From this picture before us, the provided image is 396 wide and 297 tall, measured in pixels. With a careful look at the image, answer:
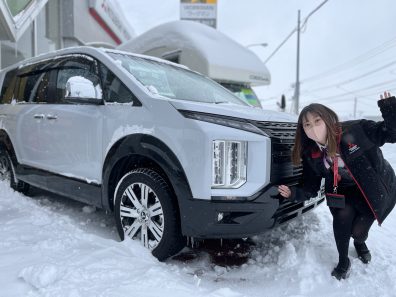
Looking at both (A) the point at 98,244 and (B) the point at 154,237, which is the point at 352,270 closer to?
(B) the point at 154,237

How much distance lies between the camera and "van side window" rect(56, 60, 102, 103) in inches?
126

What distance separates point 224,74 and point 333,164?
5386 mm

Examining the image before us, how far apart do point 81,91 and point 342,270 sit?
245 centimetres

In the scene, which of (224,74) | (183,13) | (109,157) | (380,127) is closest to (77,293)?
(109,157)

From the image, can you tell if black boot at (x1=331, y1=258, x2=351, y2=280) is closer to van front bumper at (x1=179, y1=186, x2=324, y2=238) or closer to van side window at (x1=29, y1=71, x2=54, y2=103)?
van front bumper at (x1=179, y1=186, x2=324, y2=238)

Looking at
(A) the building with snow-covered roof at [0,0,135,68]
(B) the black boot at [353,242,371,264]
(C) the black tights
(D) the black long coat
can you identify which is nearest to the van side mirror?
(D) the black long coat

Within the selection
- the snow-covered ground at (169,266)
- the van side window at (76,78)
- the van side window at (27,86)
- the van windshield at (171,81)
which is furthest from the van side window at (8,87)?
the van windshield at (171,81)

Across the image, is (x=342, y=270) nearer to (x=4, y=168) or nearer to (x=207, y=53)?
(x=4, y=168)

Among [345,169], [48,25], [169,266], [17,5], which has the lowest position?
[169,266]

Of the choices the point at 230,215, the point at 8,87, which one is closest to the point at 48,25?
the point at 8,87

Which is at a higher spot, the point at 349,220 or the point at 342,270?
the point at 349,220

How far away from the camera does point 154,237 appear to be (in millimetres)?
2850

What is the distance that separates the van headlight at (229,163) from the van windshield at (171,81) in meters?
0.77

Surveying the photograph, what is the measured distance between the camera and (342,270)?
2664 millimetres
